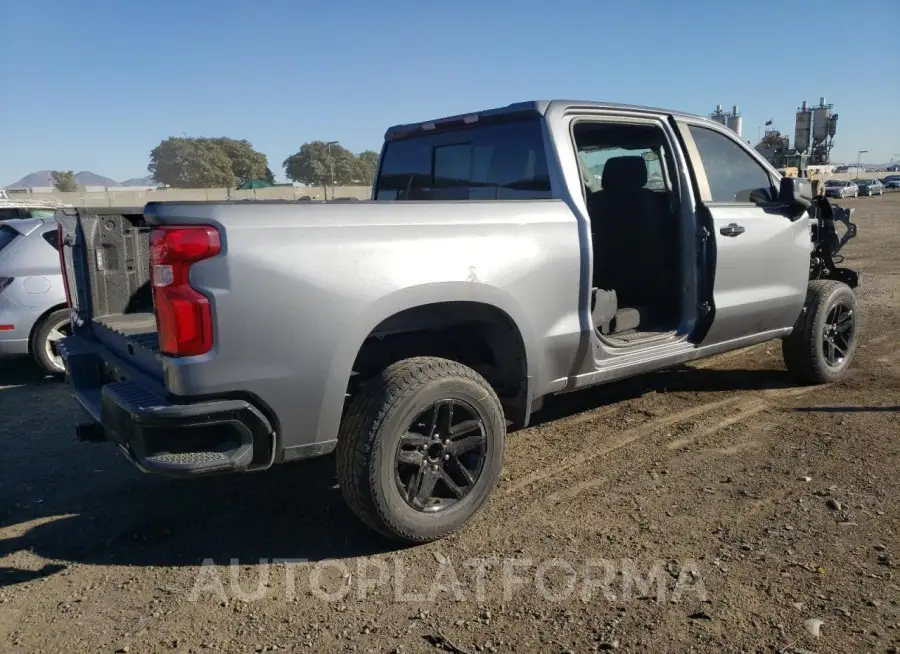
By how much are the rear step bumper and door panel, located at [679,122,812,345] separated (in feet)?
10.0

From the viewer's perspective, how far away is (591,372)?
3906 mm

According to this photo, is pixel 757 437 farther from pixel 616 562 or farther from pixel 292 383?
pixel 292 383

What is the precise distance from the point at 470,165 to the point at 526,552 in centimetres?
237

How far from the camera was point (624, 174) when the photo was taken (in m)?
4.93

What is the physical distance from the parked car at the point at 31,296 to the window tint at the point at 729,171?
5294 millimetres

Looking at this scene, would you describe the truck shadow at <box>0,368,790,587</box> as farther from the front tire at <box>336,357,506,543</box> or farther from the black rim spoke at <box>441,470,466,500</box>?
the black rim spoke at <box>441,470,466,500</box>

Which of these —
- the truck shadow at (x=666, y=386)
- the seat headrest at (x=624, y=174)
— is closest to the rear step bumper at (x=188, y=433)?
the truck shadow at (x=666, y=386)

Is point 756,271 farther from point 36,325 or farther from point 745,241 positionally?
point 36,325

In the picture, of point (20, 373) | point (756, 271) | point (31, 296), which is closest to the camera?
point (756, 271)

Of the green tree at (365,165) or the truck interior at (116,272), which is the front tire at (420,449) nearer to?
the truck interior at (116,272)

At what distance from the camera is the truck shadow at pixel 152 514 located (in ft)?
10.6

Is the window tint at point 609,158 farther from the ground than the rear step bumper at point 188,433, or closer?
farther from the ground

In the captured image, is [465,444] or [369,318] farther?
[465,444]

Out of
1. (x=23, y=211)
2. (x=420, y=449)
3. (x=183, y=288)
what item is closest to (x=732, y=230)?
(x=420, y=449)
